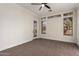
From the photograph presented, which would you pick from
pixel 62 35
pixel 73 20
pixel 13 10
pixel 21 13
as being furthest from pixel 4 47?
pixel 73 20

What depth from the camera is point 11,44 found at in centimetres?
501

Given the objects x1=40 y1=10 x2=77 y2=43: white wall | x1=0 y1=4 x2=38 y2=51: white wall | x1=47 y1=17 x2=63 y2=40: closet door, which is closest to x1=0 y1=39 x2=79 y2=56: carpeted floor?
x1=0 y1=4 x2=38 y2=51: white wall

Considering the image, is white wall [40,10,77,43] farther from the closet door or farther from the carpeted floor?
the carpeted floor

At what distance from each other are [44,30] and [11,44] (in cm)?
482

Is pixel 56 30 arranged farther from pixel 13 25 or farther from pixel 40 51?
pixel 13 25

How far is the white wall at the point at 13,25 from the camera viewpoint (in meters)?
4.43

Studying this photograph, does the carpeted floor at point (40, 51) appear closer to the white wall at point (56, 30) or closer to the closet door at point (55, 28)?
the white wall at point (56, 30)

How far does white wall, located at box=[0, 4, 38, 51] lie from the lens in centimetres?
443

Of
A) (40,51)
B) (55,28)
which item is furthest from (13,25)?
(55,28)

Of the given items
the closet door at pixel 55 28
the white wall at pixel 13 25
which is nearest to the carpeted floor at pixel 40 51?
the white wall at pixel 13 25

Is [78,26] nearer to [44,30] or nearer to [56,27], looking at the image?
[56,27]

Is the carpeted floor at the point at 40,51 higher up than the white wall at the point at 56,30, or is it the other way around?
the white wall at the point at 56,30

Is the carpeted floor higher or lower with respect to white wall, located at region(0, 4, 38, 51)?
lower

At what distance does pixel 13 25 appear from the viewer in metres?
5.17
